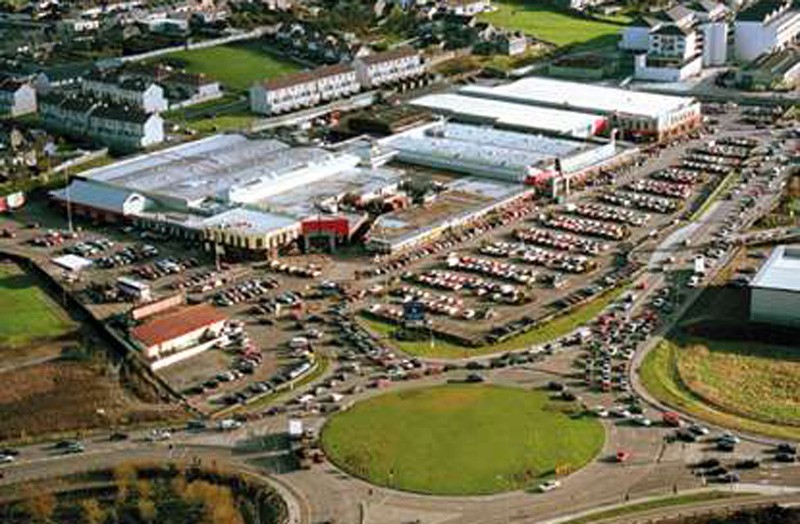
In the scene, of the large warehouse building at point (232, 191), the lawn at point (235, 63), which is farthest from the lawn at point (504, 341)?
the lawn at point (235, 63)

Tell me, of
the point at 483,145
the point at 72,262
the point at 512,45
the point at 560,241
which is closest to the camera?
the point at 72,262

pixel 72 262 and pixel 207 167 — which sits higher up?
pixel 207 167

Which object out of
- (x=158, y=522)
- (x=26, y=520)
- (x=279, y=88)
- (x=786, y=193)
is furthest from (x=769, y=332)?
(x=279, y=88)

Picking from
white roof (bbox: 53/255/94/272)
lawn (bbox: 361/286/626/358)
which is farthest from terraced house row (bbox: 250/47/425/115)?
lawn (bbox: 361/286/626/358)

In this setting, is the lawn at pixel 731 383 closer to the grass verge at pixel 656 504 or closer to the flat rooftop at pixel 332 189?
the grass verge at pixel 656 504

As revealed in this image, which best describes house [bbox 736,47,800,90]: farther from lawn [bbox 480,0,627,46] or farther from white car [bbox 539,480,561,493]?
white car [bbox 539,480,561,493]

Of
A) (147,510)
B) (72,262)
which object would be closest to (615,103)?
(72,262)

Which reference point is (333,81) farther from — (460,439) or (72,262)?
(460,439)
